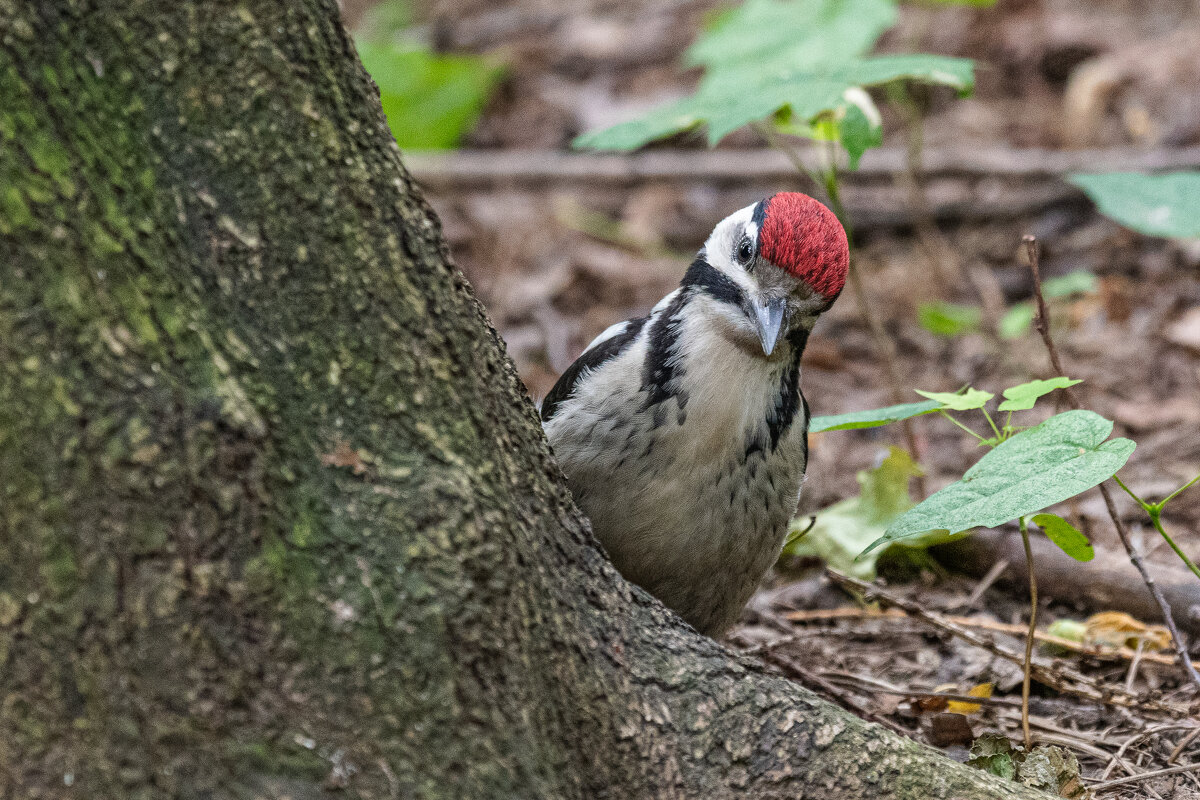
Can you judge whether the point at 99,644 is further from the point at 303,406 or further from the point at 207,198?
the point at 207,198

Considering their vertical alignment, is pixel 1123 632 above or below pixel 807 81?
below

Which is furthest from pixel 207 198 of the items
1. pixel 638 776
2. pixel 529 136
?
pixel 529 136

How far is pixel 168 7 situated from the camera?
1443 millimetres

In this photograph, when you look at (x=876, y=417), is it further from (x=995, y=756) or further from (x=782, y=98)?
(x=782, y=98)

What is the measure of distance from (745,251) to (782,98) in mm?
619

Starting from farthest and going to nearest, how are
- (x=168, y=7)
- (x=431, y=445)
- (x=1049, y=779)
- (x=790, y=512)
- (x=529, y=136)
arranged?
1. (x=529, y=136)
2. (x=790, y=512)
3. (x=1049, y=779)
4. (x=431, y=445)
5. (x=168, y=7)

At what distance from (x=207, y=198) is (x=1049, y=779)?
1872mm

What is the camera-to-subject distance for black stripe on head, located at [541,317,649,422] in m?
2.84

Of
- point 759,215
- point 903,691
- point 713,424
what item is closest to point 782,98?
point 759,215

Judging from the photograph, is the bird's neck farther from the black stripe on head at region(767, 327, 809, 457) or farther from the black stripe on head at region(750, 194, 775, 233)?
the black stripe on head at region(750, 194, 775, 233)

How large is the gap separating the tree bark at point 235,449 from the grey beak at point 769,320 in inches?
39.2

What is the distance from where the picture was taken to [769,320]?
2.55 meters

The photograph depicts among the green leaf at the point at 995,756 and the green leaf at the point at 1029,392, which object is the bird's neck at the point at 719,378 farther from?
the green leaf at the point at 995,756

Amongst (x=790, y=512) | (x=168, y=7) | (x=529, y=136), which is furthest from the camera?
(x=529, y=136)
